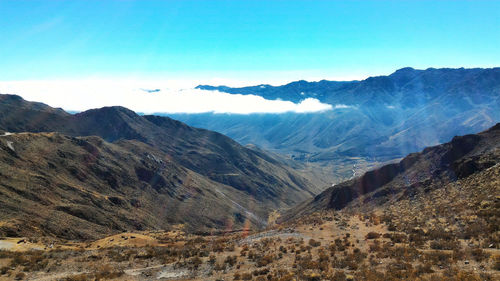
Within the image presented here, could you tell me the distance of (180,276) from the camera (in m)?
20.1

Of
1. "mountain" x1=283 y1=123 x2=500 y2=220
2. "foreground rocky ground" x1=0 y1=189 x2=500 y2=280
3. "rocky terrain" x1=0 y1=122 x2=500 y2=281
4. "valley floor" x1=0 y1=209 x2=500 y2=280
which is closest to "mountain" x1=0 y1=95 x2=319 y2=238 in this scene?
"rocky terrain" x1=0 y1=122 x2=500 y2=281

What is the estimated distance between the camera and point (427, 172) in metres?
58.2

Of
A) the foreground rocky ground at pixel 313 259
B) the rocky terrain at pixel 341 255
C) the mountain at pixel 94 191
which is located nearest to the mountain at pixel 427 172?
the rocky terrain at pixel 341 255

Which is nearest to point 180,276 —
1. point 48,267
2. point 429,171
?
point 48,267

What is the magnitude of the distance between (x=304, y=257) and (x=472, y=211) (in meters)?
16.2

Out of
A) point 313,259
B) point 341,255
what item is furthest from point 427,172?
point 313,259

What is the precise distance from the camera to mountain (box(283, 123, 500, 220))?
4459 centimetres

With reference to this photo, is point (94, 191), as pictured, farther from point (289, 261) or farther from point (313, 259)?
point (313, 259)

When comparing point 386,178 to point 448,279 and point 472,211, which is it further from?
point 448,279

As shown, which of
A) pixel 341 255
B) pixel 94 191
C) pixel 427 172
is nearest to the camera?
pixel 341 255

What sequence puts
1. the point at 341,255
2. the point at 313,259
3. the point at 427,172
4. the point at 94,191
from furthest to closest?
1. the point at 94,191
2. the point at 427,172
3. the point at 341,255
4. the point at 313,259

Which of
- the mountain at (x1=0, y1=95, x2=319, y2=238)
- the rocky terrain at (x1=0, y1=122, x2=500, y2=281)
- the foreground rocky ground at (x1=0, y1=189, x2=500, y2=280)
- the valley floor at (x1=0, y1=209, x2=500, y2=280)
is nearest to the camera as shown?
the valley floor at (x1=0, y1=209, x2=500, y2=280)

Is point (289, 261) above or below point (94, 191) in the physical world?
above

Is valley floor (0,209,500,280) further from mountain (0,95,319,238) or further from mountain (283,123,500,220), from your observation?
mountain (0,95,319,238)
